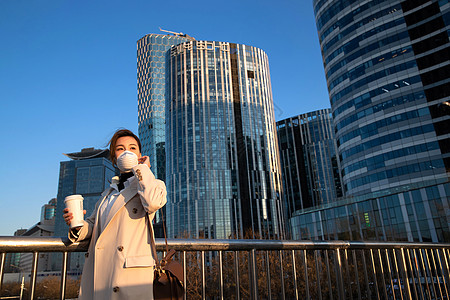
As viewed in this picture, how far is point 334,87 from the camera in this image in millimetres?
73125

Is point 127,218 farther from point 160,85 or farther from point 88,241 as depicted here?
point 160,85

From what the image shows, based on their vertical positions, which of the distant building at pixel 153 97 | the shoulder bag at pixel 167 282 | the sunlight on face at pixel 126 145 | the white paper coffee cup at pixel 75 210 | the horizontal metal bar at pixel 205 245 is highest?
the distant building at pixel 153 97

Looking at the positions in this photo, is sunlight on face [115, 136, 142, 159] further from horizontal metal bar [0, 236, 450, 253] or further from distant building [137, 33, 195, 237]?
distant building [137, 33, 195, 237]

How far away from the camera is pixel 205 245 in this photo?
3.50 metres

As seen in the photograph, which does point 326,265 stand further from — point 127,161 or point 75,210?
point 75,210

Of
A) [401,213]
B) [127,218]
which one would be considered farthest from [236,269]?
[401,213]

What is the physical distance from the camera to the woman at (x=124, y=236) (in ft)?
8.08

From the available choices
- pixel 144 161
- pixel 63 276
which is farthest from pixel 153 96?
pixel 144 161

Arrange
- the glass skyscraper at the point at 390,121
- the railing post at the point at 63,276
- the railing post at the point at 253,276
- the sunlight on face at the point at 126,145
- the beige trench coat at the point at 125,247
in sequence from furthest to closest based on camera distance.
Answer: the glass skyscraper at the point at 390,121
the railing post at the point at 253,276
the sunlight on face at the point at 126,145
the railing post at the point at 63,276
the beige trench coat at the point at 125,247

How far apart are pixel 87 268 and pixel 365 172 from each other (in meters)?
67.0

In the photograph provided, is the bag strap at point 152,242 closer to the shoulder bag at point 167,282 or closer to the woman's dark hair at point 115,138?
the shoulder bag at point 167,282

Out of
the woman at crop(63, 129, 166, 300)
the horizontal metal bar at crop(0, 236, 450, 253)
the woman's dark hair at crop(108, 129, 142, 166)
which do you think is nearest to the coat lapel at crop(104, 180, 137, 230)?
the woman at crop(63, 129, 166, 300)

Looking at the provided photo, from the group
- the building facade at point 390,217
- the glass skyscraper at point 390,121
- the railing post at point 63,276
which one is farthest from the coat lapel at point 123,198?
the glass skyscraper at point 390,121

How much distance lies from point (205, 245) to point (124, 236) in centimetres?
111
